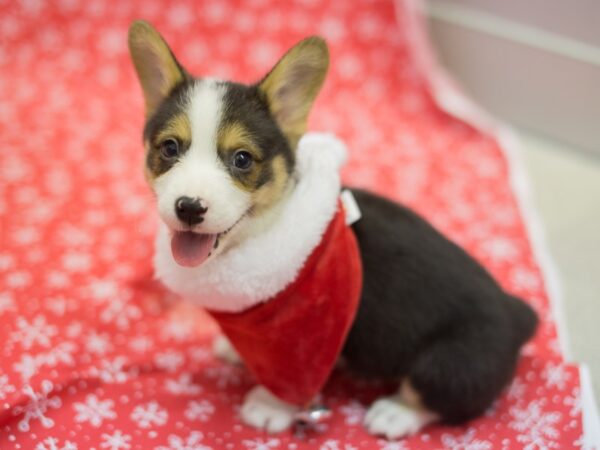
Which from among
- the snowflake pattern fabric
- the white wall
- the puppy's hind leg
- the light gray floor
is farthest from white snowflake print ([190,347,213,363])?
the white wall

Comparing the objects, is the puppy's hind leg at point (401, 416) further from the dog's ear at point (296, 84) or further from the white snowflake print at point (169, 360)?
the dog's ear at point (296, 84)

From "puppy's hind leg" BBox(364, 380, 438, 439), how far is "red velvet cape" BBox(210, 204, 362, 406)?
0.16 m

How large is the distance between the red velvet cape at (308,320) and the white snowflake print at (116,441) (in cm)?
29

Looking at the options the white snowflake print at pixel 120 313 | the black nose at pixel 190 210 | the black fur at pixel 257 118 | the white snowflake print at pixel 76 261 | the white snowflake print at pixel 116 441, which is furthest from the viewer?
the white snowflake print at pixel 76 261

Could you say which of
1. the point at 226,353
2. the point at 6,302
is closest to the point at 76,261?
the point at 6,302

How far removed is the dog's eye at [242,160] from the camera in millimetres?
1269

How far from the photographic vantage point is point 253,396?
1554 millimetres

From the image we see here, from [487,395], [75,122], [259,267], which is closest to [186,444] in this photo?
[259,267]

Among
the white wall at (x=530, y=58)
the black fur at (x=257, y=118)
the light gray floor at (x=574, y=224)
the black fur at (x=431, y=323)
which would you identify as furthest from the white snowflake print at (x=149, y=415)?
the white wall at (x=530, y=58)

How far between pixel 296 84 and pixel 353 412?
731 mm

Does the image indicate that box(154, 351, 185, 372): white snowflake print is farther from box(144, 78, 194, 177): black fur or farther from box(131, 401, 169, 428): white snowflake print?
box(144, 78, 194, 177): black fur

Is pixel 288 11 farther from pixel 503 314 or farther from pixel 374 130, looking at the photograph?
pixel 503 314

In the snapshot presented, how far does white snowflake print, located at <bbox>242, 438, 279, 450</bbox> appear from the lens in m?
1.45

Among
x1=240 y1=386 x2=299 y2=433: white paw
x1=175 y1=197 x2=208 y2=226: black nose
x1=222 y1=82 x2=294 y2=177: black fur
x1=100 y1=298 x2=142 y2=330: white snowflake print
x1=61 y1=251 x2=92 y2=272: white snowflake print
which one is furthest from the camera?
x1=61 y1=251 x2=92 y2=272: white snowflake print
